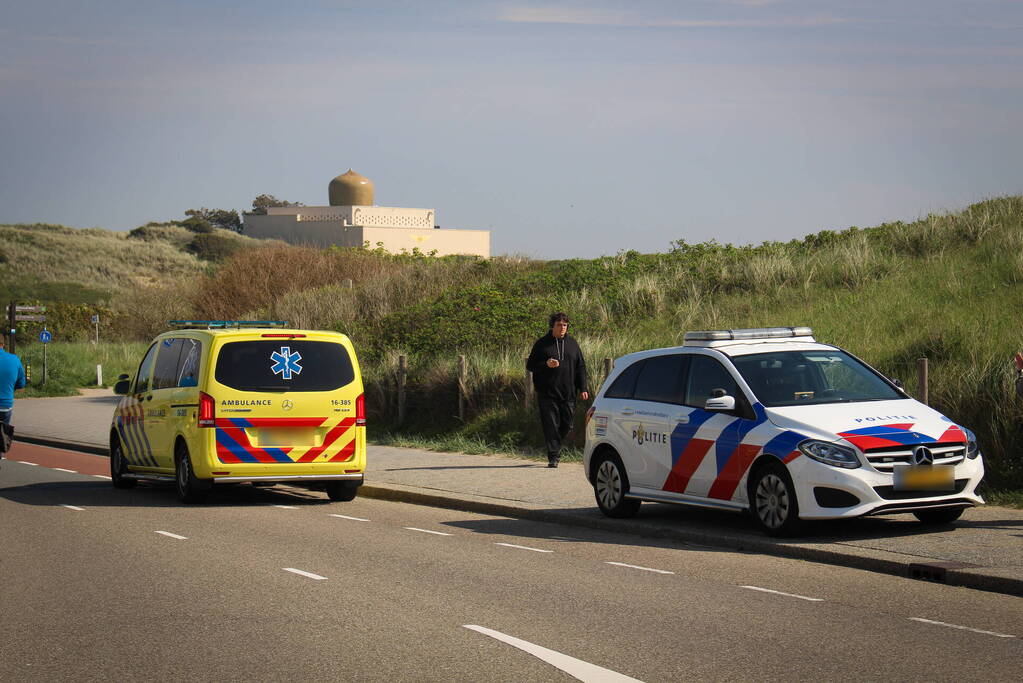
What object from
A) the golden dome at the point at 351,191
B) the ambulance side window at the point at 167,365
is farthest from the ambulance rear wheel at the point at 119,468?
the golden dome at the point at 351,191

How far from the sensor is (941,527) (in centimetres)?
1071

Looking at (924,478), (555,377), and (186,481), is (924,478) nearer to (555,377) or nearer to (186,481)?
(555,377)

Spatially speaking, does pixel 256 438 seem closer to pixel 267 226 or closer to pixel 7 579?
pixel 7 579

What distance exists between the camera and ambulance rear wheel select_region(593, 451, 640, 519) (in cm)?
1214

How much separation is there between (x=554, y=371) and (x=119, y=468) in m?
5.91

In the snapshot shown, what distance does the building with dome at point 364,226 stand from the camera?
9819cm

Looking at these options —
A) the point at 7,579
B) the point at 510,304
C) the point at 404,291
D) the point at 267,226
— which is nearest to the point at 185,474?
the point at 7,579

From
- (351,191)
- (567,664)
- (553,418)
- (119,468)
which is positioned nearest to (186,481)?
(119,468)

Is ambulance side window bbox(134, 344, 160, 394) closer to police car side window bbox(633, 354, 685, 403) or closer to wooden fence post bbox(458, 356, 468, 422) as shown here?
wooden fence post bbox(458, 356, 468, 422)

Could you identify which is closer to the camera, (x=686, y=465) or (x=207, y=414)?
(x=686, y=465)

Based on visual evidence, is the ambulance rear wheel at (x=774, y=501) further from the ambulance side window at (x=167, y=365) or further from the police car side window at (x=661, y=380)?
the ambulance side window at (x=167, y=365)

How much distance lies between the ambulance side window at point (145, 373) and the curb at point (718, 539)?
3068 mm

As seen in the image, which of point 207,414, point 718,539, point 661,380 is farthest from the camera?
point 207,414

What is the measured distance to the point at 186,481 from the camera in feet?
46.5
